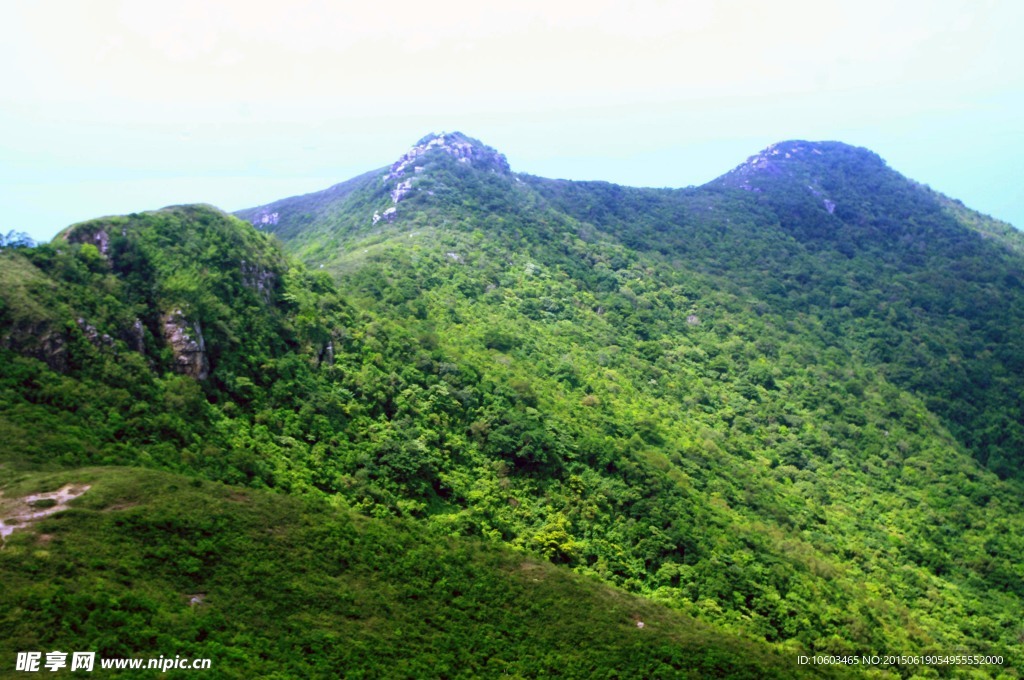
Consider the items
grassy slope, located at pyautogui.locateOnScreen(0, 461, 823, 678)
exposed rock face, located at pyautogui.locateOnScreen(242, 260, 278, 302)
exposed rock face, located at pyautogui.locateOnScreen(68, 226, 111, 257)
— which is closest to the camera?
grassy slope, located at pyautogui.locateOnScreen(0, 461, 823, 678)

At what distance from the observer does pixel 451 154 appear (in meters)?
133

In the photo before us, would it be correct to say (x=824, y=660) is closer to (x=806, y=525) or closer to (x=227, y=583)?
(x=806, y=525)

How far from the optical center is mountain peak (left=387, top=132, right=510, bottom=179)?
12938 centimetres

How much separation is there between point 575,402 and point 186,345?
117 ft

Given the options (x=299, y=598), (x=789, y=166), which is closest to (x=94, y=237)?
(x=299, y=598)

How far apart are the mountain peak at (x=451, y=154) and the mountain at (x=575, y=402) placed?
41.8 feet

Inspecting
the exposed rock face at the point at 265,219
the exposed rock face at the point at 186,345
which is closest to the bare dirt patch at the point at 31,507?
the exposed rock face at the point at 186,345

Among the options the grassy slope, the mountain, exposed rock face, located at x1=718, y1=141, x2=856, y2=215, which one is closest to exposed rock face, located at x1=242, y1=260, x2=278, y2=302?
the mountain

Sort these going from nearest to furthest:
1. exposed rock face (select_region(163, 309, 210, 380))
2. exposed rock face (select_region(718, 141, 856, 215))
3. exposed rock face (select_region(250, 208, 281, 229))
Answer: exposed rock face (select_region(163, 309, 210, 380))
exposed rock face (select_region(250, 208, 281, 229))
exposed rock face (select_region(718, 141, 856, 215))

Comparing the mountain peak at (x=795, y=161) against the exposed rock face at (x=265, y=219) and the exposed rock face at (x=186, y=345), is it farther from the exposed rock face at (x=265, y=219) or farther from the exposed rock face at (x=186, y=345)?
the exposed rock face at (x=186, y=345)

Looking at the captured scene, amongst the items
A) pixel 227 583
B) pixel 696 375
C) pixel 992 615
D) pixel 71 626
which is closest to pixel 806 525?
pixel 992 615

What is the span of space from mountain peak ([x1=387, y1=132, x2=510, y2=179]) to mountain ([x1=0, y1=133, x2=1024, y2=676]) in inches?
501

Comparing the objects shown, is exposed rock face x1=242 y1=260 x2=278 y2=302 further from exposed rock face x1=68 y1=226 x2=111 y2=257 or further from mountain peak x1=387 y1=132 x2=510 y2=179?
mountain peak x1=387 y1=132 x2=510 y2=179

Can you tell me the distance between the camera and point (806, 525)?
60531mm
